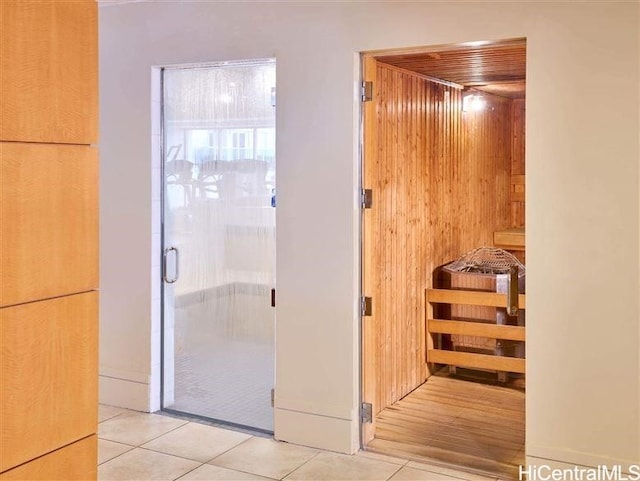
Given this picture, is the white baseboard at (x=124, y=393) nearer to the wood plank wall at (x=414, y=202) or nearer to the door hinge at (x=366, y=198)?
the wood plank wall at (x=414, y=202)

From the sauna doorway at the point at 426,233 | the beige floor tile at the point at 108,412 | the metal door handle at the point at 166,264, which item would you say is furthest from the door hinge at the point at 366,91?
the beige floor tile at the point at 108,412

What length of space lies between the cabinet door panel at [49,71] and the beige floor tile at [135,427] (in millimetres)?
2184

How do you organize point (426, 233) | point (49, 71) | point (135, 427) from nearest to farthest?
point (49, 71), point (135, 427), point (426, 233)

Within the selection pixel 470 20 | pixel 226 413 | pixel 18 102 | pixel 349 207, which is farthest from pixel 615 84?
pixel 226 413

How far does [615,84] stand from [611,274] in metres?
0.84

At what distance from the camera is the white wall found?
3441mm

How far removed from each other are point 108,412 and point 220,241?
1287mm

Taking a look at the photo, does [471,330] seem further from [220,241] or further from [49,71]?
[49,71]

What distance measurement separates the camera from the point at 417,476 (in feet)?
12.5

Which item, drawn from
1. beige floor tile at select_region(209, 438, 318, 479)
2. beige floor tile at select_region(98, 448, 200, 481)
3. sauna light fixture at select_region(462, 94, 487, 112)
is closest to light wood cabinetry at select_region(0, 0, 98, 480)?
beige floor tile at select_region(98, 448, 200, 481)

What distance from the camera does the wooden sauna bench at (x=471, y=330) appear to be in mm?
5312

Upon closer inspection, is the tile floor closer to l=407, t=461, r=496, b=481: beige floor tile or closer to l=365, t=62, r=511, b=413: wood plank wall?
l=407, t=461, r=496, b=481: beige floor tile

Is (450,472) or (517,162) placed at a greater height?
(517,162)

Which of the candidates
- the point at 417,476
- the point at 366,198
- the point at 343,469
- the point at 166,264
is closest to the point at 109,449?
the point at 166,264
